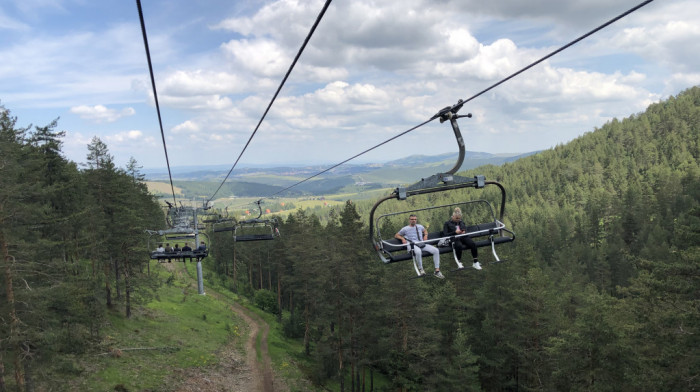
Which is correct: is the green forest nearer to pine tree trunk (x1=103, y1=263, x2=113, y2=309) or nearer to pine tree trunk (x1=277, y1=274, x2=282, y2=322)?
pine tree trunk (x1=103, y1=263, x2=113, y2=309)

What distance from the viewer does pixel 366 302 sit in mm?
35688

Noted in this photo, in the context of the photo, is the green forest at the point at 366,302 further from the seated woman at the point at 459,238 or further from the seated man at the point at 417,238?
the seated man at the point at 417,238

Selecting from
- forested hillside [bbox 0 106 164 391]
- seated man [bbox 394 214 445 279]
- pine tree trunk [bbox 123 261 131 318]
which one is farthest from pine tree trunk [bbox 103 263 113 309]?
seated man [bbox 394 214 445 279]

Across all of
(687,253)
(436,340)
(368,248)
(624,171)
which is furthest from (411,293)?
(624,171)

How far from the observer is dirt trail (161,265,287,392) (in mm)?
30500

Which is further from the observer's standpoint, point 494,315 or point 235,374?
point 494,315

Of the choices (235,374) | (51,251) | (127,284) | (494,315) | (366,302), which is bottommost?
(235,374)

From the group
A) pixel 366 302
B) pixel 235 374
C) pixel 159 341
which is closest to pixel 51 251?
pixel 159 341

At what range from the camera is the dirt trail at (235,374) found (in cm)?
3050

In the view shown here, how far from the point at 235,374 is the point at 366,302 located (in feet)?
41.7

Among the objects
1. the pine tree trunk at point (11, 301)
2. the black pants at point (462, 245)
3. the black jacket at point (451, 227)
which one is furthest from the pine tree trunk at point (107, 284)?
the black pants at point (462, 245)

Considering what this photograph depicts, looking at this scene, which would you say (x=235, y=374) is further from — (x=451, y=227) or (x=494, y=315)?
(x=451, y=227)

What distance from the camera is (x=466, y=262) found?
4675 cm

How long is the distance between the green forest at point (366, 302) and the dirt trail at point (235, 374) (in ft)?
15.8
